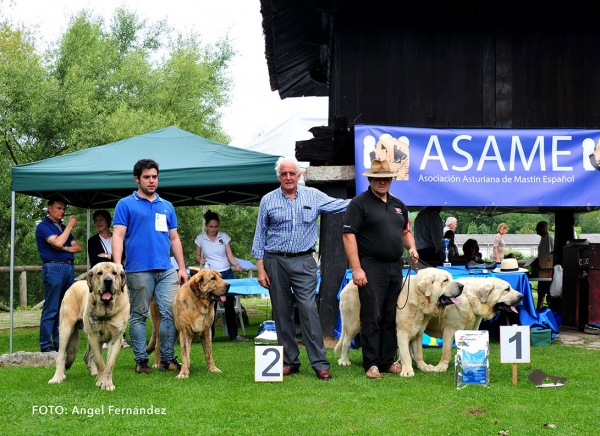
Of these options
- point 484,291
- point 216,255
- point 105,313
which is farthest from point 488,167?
point 105,313

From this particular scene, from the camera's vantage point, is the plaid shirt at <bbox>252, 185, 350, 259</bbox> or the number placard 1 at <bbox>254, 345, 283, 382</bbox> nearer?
the number placard 1 at <bbox>254, 345, 283, 382</bbox>

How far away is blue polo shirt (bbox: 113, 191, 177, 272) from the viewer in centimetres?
677

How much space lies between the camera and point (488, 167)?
387 inches

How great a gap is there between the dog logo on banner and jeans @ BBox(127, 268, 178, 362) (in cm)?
374

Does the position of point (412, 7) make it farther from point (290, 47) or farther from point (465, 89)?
point (290, 47)

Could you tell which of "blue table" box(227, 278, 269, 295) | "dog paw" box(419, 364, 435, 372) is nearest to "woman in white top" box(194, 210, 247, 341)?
"blue table" box(227, 278, 269, 295)

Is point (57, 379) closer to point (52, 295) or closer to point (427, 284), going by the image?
point (52, 295)

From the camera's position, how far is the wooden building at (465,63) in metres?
10.3

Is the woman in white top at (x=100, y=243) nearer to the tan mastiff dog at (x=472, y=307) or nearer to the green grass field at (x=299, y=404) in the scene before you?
the green grass field at (x=299, y=404)

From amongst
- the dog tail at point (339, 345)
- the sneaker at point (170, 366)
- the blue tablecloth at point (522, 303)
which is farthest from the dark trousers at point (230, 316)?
the sneaker at point (170, 366)

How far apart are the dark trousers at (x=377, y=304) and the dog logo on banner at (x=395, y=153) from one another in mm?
3202

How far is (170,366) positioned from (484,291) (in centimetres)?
318

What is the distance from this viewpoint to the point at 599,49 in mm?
10469

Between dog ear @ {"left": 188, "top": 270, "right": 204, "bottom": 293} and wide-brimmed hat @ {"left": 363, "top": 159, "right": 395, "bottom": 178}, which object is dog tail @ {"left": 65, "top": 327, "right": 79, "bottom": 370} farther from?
wide-brimmed hat @ {"left": 363, "top": 159, "right": 395, "bottom": 178}
